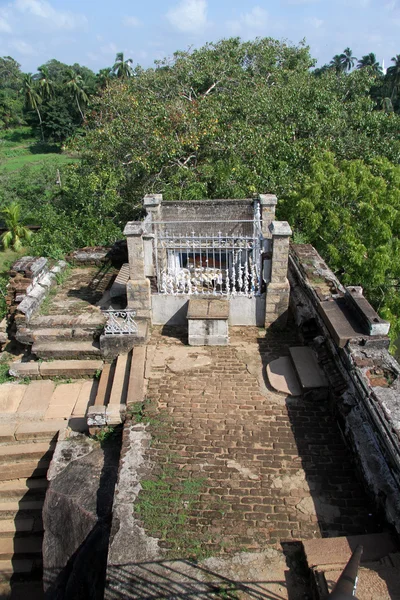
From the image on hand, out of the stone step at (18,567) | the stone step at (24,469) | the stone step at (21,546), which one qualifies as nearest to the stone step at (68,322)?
the stone step at (24,469)

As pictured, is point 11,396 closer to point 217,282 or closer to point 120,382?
point 120,382

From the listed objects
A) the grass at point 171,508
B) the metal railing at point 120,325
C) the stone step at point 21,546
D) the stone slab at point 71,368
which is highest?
the metal railing at point 120,325

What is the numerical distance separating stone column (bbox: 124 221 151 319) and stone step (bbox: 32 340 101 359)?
103 centimetres

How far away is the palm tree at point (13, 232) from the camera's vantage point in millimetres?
18219

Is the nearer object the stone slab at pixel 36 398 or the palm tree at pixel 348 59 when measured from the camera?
the stone slab at pixel 36 398

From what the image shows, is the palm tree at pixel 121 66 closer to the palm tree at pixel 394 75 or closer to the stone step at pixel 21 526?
the palm tree at pixel 394 75

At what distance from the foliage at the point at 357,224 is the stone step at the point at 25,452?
8.53 metres

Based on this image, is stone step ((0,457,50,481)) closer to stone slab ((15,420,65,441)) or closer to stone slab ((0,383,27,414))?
stone slab ((15,420,65,441))

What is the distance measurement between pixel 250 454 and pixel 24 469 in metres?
3.70

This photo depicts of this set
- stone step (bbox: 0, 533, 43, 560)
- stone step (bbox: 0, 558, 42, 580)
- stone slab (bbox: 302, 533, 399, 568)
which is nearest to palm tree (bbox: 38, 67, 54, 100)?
stone step (bbox: 0, 533, 43, 560)

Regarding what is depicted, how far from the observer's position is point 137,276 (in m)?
8.20

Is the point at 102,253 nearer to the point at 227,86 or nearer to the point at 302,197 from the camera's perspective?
the point at 302,197

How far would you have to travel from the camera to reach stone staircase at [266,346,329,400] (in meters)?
6.55

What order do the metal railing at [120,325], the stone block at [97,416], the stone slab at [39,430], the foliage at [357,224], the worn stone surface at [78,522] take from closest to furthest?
the worn stone surface at [78,522], the stone block at [97,416], the stone slab at [39,430], the metal railing at [120,325], the foliage at [357,224]
